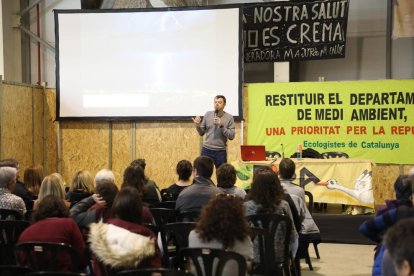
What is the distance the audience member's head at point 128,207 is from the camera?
3.37 m

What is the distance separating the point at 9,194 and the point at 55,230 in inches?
54.4

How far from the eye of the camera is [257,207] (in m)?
4.29

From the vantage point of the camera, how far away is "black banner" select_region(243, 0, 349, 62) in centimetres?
931

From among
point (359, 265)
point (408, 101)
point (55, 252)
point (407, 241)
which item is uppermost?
point (408, 101)

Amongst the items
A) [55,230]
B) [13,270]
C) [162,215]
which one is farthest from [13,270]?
[162,215]

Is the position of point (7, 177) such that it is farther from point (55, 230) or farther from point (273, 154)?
point (273, 154)

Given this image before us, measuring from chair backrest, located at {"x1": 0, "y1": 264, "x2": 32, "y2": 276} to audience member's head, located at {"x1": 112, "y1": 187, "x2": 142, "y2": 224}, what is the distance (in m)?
0.71

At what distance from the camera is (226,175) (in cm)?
493

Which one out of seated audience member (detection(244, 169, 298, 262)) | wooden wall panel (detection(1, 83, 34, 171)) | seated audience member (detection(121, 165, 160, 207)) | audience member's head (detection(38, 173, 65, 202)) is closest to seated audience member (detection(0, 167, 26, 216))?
audience member's head (detection(38, 173, 65, 202))

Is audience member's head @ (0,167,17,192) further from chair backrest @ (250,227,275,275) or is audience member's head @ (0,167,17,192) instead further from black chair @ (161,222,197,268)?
chair backrest @ (250,227,275,275)

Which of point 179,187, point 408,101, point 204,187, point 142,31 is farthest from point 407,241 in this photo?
point 142,31

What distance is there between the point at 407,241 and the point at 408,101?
7239 mm

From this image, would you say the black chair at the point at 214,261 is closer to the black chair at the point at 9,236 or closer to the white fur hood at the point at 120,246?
the white fur hood at the point at 120,246

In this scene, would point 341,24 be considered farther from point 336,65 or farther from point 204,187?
point 204,187
